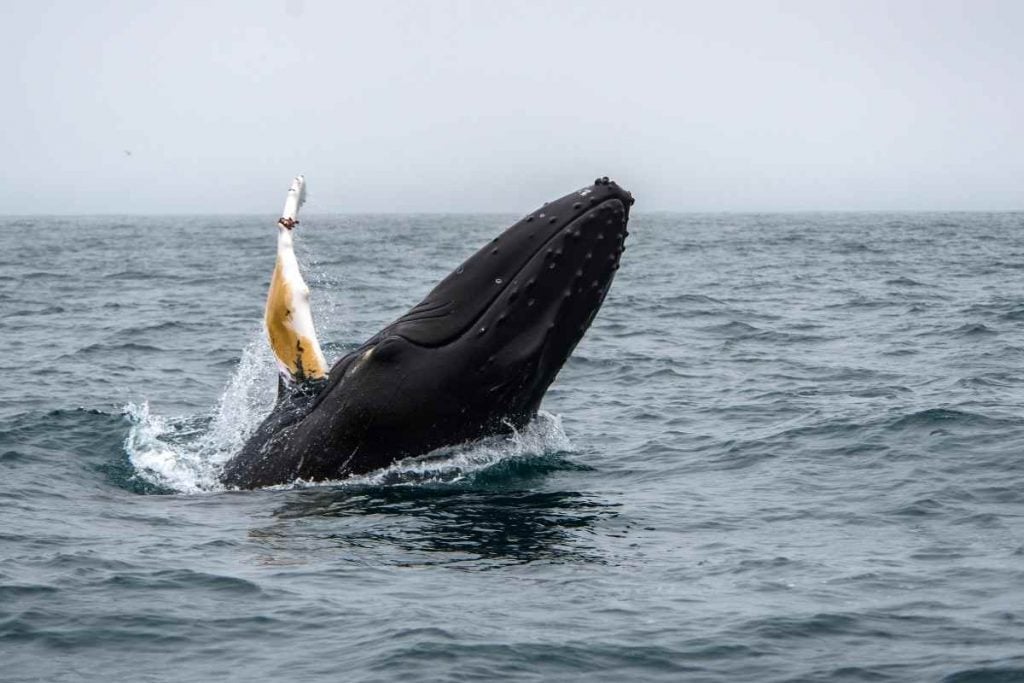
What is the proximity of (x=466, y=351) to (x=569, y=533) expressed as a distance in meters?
1.74

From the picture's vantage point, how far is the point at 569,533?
36.7 ft

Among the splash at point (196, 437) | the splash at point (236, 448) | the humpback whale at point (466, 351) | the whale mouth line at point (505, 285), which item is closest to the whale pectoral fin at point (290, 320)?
the humpback whale at point (466, 351)

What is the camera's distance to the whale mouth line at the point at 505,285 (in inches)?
445

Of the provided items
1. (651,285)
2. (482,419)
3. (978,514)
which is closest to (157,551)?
(482,419)

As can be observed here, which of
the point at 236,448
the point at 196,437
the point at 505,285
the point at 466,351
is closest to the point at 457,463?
the point at 466,351

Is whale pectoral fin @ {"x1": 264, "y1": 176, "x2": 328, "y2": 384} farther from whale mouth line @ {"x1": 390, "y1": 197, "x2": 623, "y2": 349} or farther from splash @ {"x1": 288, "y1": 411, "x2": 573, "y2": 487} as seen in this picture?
splash @ {"x1": 288, "y1": 411, "x2": 573, "y2": 487}

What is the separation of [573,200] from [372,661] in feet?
15.4

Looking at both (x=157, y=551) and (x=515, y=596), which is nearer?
(x=515, y=596)

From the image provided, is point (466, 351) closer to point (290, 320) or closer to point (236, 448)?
point (290, 320)

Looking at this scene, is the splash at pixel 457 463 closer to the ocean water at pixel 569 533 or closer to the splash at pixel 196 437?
the ocean water at pixel 569 533

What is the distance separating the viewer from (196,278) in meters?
45.8

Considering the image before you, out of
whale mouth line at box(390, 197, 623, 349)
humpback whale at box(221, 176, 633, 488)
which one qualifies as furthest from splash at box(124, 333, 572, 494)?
whale mouth line at box(390, 197, 623, 349)

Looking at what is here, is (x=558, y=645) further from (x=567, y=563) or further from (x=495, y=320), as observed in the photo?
(x=495, y=320)

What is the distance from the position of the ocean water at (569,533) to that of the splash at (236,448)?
0.16ft
